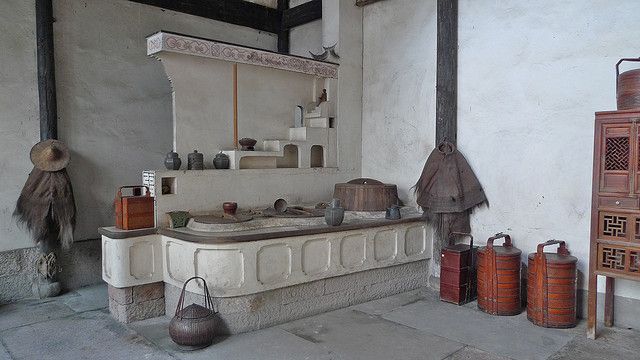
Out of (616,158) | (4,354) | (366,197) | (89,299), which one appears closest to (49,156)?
(89,299)

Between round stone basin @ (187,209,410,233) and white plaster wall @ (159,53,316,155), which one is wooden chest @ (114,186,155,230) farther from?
white plaster wall @ (159,53,316,155)

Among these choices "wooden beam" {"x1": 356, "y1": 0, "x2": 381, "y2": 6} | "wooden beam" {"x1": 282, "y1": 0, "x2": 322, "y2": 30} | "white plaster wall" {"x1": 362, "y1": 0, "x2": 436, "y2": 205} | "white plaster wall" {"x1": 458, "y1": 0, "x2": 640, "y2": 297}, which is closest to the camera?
"white plaster wall" {"x1": 458, "y1": 0, "x2": 640, "y2": 297}

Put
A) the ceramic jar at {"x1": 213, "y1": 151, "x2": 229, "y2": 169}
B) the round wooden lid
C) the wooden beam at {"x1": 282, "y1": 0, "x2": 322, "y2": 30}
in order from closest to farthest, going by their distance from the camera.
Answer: the round wooden lid → the ceramic jar at {"x1": 213, "y1": 151, "x2": 229, "y2": 169} → the wooden beam at {"x1": 282, "y1": 0, "x2": 322, "y2": 30}

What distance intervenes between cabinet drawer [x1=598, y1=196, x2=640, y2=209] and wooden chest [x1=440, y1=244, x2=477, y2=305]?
1.55 meters

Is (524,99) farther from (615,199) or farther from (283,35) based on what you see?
(283,35)

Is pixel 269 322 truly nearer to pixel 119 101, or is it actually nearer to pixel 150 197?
pixel 150 197

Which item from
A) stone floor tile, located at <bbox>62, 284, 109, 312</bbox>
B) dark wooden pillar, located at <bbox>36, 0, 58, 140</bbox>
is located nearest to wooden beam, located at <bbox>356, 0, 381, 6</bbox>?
dark wooden pillar, located at <bbox>36, 0, 58, 140</bbox>

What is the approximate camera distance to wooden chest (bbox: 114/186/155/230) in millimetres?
4645

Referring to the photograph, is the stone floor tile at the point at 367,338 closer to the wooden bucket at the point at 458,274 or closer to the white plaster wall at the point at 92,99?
the wooden bucket at the point at 458,274

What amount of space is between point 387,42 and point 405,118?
1103mm

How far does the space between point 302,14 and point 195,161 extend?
11.7 ft

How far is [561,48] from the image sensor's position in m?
4.78

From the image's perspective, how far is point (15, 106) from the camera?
210 inches

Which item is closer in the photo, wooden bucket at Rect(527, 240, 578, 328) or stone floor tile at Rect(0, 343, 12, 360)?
stone floor tile at Rect(0, 343, 12, 360)
